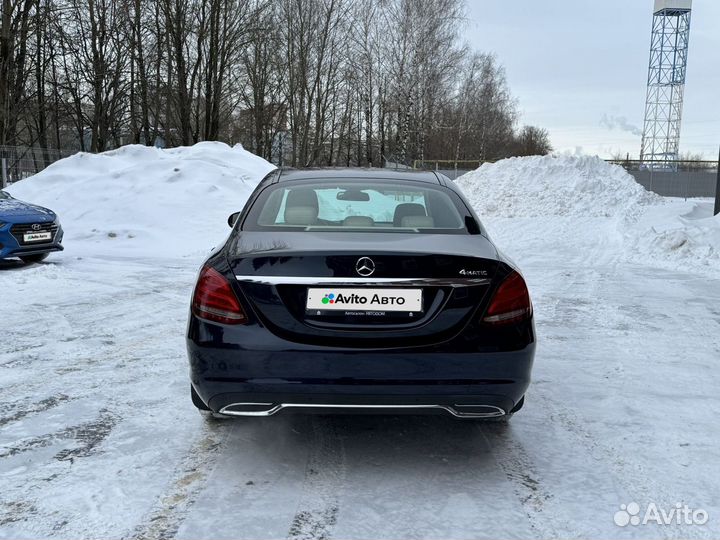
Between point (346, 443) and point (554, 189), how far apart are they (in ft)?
51.0

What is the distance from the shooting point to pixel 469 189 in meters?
19.1

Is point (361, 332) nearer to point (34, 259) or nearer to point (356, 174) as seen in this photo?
point (356, 174)

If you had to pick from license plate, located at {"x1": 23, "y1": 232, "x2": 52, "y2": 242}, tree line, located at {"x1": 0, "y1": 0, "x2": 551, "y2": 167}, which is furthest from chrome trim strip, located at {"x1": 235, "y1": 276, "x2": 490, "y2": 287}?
tree line, located at {"x1": 0, "y1": 0, "x2": 551, "y2": 167}

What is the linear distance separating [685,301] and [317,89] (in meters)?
31.2

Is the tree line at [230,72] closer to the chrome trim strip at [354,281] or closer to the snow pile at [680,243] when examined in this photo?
the snow pile at [680,243]

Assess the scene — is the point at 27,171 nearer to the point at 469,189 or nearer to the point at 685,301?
the point at 469,189

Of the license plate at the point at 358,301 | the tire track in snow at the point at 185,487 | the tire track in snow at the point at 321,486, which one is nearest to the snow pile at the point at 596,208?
the tire track in snow at the point at 321,486

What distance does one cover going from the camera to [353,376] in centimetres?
260

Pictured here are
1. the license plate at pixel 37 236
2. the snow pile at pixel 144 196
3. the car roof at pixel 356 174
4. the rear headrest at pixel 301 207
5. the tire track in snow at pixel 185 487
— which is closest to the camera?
the tire track in snow at pixel 185 487

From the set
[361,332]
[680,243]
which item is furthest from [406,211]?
[680,243]

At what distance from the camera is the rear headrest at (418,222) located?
3303mm

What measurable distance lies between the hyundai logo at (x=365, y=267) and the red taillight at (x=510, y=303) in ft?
1.76

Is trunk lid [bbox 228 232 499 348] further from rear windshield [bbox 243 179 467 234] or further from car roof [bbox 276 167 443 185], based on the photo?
car roof [bbox 276 167 443 185]

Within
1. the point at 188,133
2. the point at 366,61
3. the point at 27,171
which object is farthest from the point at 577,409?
the point at 366,61
